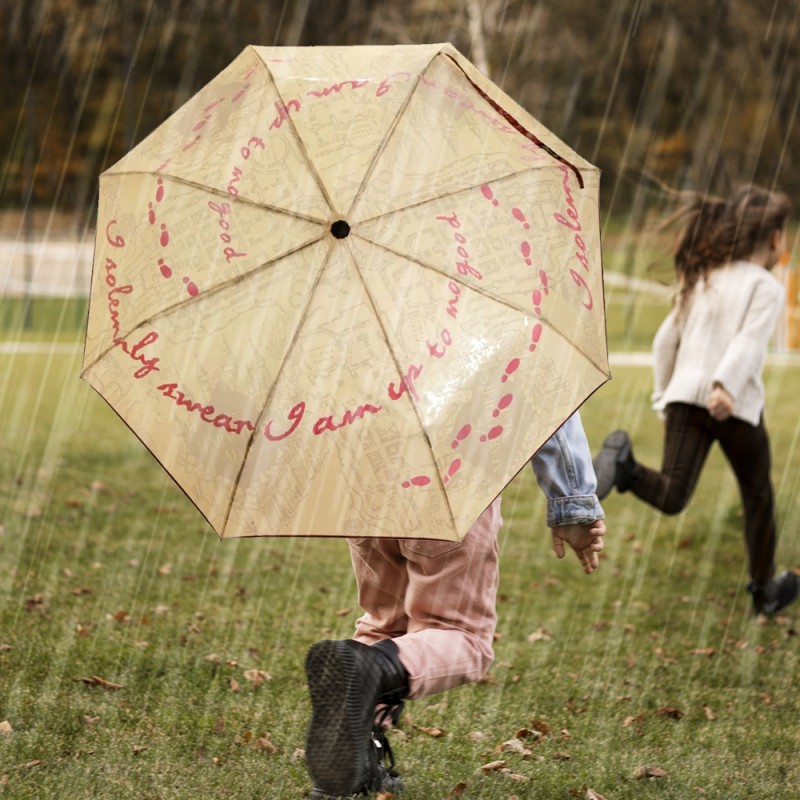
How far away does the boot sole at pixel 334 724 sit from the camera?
3195 millimetres

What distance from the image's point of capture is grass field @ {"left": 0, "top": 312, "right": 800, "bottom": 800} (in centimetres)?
410

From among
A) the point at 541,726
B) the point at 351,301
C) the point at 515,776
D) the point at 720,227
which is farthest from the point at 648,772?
the point at 720,227

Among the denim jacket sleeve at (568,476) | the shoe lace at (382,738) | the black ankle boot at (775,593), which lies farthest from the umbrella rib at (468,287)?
the black ankle boot at (775,593)

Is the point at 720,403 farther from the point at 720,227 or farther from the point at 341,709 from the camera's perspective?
the point at 341,709

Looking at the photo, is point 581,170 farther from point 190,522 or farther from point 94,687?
point 190,522

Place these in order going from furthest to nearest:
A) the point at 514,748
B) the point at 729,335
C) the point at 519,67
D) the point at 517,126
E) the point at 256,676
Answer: the point at 519,67 → the point at 729,335 → the point at 256,676 → the point at 514,748 → the point at 517,126

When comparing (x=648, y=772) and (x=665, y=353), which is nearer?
(x=648, y=772)

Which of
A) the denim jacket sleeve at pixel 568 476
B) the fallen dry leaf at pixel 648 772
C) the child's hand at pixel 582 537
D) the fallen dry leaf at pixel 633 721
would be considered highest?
the denim jacket sleeve at pixel 568 476

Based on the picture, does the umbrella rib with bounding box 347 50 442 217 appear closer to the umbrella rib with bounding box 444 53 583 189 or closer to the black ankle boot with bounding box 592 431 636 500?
the umbrella rib with bounding box 444 53 583 189

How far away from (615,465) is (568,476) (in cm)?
263

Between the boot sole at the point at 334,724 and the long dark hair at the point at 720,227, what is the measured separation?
3.60 metres

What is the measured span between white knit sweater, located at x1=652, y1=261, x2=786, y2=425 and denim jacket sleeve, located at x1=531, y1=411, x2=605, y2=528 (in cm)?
264

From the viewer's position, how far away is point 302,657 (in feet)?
17.7

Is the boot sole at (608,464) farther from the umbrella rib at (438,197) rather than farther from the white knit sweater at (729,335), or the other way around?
the umbrella rib at (438,197)
